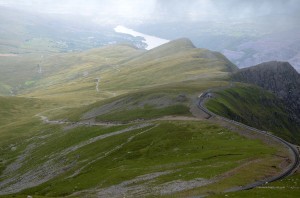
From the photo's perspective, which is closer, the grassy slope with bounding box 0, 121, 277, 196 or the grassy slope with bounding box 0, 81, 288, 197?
the grassy slope with bounding box 0, 81, 288, 197

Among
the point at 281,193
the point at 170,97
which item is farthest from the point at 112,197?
the point at 170,97

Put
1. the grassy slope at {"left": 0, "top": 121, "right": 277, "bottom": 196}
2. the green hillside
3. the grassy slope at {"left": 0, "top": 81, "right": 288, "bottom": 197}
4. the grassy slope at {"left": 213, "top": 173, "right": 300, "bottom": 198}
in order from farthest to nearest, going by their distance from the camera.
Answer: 1. the grassy slope at {"left": 0, "top": 121, "right": 277, "bottom": 196}
2. the grassy slope at {"left": 0, "top": 81, "right": 288, "bottom": 197}
3. the green hillside
4. the grassy slope at {"left": 213, "top": 173, "right": 300, "bottom": 198}

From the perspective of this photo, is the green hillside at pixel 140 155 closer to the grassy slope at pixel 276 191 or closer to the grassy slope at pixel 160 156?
the grassy slope at pixel 160 156

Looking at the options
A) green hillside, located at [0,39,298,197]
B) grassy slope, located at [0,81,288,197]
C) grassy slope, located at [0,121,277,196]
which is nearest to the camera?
green hillside, located at [0,39,298,197]

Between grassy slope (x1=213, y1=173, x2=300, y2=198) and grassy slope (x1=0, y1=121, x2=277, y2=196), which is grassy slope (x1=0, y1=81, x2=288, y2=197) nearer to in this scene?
grassy slope (x1=0, y1=121, x2=277, y2=196)

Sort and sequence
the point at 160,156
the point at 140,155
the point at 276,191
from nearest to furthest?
the point at 276,191 < the point at 160,156 < the point at 140,155

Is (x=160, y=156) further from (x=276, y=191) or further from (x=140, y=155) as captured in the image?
(x=276, y=191)

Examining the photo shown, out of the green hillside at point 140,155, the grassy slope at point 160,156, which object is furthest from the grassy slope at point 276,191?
the grassy slope at point 160,156

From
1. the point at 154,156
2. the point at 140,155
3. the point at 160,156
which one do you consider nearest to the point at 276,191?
the point at 160,156

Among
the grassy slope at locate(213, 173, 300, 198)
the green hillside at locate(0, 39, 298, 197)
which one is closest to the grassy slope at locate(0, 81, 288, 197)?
the green hillside at locate(0, 39, 298, 197)

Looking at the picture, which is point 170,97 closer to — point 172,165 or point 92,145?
point 92,145

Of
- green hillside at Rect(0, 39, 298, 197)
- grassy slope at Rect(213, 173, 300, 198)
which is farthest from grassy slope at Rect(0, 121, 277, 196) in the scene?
grassy slope at Rect(213, 173, 300, 198)

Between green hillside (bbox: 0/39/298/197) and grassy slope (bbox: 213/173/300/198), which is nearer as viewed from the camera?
grassy slope (bbox: 213/173/300/198)

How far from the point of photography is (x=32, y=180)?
4638 inches
